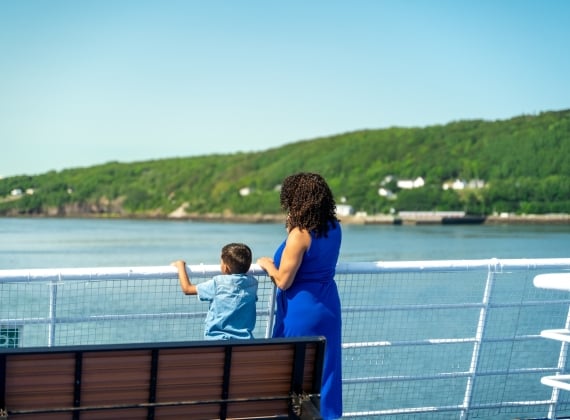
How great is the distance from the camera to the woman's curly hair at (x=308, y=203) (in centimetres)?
392

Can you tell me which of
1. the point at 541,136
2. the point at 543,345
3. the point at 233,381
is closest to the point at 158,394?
the point at 233,381

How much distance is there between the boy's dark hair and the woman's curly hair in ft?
0.80

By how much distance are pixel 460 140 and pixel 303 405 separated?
147597mm

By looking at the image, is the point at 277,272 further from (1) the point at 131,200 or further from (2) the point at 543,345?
(1) the point at 131,200

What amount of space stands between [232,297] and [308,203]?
0.55 metres

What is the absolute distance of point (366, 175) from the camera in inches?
5689

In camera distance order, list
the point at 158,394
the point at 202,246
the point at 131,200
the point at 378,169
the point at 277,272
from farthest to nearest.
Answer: the point at 131,200
the point at 378,169
the point at 202,246
the point at 277,272
the point at 158,394

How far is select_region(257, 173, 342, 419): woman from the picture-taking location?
390 cm

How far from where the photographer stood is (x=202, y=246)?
83.8m

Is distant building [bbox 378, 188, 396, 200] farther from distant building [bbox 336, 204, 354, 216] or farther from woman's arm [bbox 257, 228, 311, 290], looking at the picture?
woman's arm [bbox 257, 228, 311, 290]

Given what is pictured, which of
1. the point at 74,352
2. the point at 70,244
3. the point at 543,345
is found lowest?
the point at 70,244

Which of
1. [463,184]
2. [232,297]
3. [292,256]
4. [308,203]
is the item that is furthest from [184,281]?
[463,184]

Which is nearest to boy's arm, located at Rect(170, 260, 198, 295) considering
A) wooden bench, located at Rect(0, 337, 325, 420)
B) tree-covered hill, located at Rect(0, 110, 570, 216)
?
wooden bench, located at Rect(0, 337, 325, 420)

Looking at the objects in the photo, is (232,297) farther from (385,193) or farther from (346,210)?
(385,193)
